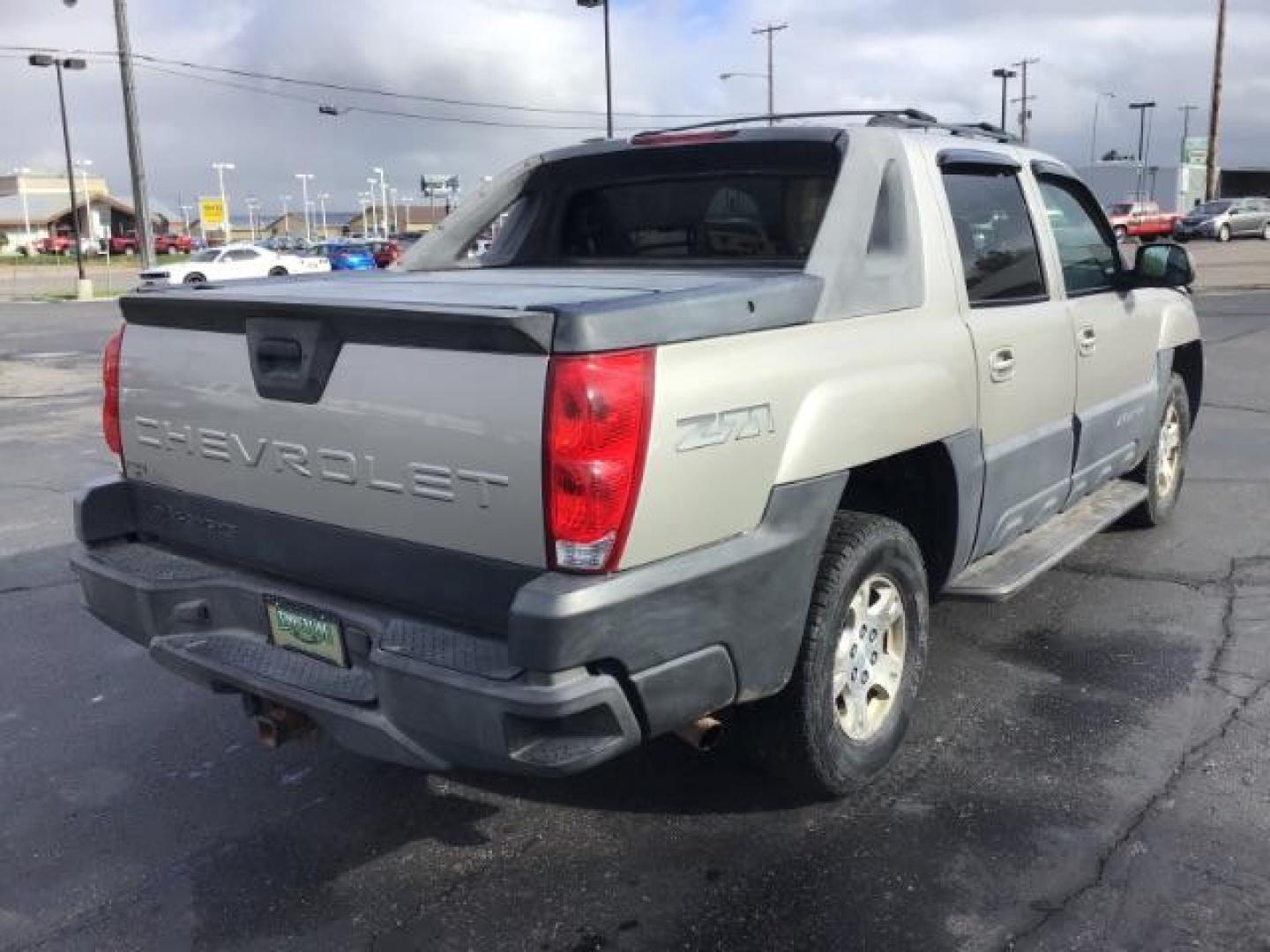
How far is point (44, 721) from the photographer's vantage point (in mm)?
4262

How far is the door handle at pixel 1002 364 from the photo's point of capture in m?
3.90

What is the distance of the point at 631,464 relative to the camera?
2.56m

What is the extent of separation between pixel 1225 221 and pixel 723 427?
1948 inches

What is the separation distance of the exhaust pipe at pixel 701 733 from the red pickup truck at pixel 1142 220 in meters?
48.5

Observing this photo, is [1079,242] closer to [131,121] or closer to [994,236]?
[994,236]

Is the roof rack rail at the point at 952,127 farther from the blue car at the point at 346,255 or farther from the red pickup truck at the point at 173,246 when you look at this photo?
the red pickup truck at the point at 173,246

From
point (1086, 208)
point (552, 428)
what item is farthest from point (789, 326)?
point (1086, 208)

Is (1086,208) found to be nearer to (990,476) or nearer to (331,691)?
(990,476)

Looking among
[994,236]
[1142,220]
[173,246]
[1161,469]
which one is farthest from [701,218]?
[173,246]

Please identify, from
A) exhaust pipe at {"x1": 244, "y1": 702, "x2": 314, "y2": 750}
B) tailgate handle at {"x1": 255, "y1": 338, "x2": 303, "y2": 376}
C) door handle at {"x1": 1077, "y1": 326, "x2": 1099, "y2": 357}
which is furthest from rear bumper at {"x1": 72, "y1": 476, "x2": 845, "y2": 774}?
door handle at {"x1": 1077, "y1": 326, "x2": 1099, "y2": 357}

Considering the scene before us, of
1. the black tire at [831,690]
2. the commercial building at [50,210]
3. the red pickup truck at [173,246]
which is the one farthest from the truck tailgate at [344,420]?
the commercial building at [50,210]

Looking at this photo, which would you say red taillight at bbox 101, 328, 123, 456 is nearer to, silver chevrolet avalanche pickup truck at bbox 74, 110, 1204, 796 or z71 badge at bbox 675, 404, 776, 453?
silver chevrolet avalanche pickup truck at bbox 74, 110, 1204, 796

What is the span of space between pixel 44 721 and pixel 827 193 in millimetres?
3389

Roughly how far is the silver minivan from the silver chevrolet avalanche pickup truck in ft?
152
